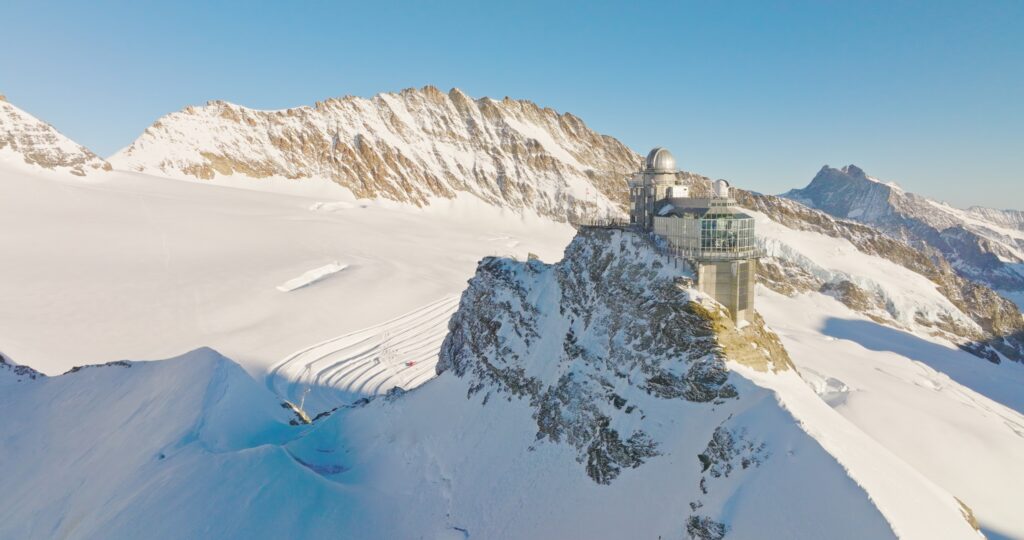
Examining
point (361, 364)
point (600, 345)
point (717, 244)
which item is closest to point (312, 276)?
point (361, 364)

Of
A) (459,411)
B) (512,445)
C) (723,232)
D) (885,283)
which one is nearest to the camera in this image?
(723,232)

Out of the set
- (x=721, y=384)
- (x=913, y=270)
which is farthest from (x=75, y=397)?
(x=913, y=270)

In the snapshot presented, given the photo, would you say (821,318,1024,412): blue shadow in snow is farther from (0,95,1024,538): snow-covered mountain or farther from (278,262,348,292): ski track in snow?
(278,262,348,292): ski track in snow

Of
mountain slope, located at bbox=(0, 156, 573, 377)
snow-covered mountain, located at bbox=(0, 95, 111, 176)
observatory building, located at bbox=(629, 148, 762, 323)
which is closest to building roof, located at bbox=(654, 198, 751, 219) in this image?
observatory building, located at bbox=(629, 148, 762, 323)

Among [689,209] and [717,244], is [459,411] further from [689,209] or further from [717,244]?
[717,244]

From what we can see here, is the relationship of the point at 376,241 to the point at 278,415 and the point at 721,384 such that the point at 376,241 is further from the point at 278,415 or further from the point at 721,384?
the point at 721,384

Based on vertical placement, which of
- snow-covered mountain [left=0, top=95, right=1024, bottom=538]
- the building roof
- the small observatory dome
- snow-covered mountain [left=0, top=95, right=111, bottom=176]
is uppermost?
snow-covered mountain [left=0, top=95, right=111, bottom=176]

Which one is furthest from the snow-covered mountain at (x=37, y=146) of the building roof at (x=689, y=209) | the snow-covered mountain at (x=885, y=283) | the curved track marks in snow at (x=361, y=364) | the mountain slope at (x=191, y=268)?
the snow-covered mountain at (x=885, y=283)

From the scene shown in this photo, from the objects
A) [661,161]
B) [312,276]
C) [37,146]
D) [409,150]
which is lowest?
[312,276]
